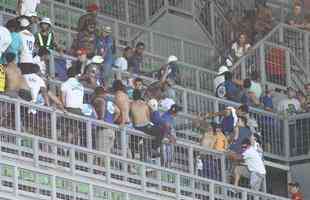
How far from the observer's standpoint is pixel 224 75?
54344mm

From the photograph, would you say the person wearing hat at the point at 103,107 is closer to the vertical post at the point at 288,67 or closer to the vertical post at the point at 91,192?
the vertical post at the point at 91,192

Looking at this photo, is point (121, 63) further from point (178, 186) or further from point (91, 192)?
point (91, 192)

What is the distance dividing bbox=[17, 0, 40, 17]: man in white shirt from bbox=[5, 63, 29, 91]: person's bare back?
4.39 m

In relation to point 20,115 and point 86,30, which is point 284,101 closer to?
point 86,30

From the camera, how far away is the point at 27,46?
160 ft

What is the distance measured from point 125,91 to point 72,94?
1.80 metres

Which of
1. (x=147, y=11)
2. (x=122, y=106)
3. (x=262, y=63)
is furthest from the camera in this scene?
(x=147, y=11)

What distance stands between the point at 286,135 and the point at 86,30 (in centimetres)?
493

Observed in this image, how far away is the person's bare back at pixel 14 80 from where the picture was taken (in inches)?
1870

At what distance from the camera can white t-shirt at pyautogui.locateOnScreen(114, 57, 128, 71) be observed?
52812 mm

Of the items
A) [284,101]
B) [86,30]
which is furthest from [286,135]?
[86,30]

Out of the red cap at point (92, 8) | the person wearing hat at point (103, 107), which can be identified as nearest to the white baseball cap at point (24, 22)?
the person wearing hat at point (103, 107)

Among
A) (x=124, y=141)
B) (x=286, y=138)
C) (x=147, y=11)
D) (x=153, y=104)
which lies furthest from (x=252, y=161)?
(x=147, y=11)

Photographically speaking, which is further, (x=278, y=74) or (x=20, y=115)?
(x=278, y=74)
